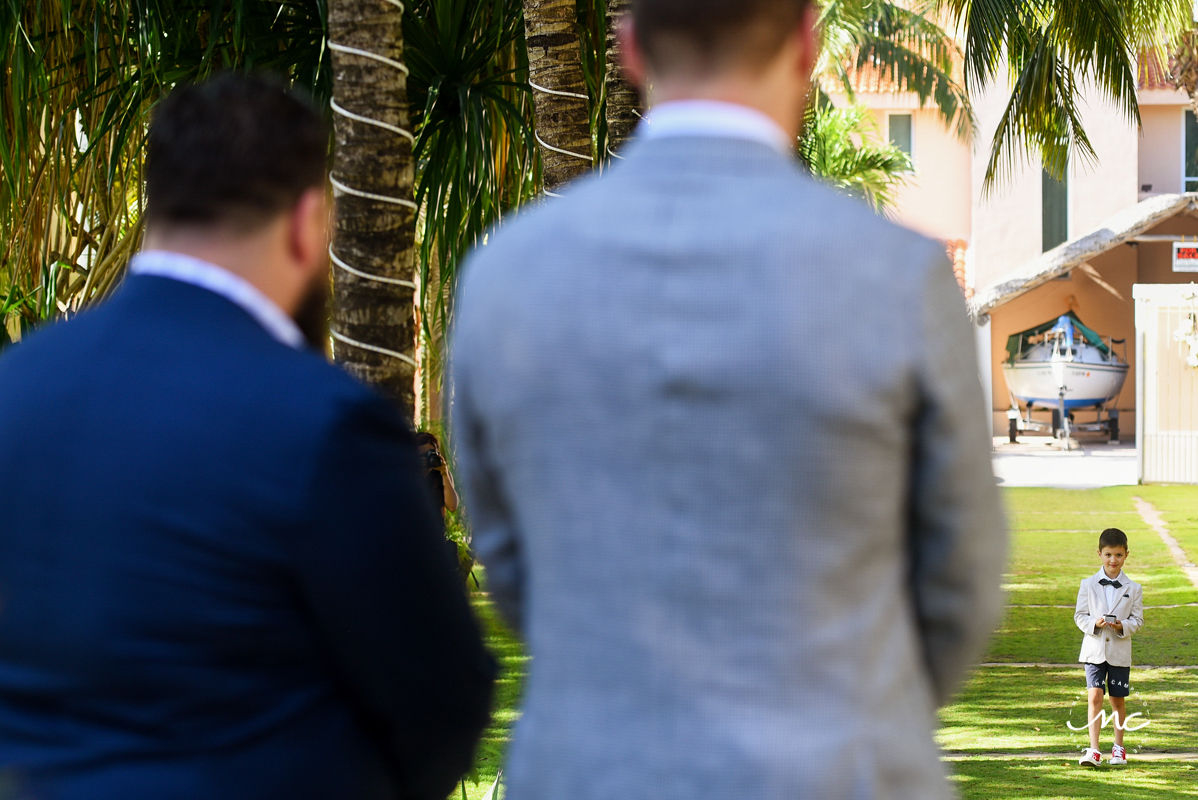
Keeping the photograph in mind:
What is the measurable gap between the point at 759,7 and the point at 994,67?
10723mm

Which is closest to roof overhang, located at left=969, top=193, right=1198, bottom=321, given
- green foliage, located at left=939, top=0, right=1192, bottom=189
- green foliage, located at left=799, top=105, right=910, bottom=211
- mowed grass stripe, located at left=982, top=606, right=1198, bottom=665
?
green foliage, located at left=799, top=105, right=910, bottom=211

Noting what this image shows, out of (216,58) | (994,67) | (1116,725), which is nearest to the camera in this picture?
(216,58)

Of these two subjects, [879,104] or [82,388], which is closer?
[82,388]

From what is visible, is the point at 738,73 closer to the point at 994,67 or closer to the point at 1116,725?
the point at 1116,725

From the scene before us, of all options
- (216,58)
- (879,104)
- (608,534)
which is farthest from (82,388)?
(879,104)

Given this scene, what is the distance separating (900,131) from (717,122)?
97.7ft

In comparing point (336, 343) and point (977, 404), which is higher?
point (336, 343)

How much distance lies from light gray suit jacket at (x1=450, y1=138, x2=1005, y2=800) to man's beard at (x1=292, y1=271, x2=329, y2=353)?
1.12 ft

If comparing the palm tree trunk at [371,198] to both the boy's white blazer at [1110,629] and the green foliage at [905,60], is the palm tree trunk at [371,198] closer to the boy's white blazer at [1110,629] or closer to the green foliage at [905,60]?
the boy's white blazer at [1110,629]

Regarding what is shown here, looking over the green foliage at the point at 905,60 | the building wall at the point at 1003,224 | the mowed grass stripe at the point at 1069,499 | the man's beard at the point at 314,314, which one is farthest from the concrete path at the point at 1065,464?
the man's beard at the point at 314,314

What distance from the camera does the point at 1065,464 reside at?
2209cm

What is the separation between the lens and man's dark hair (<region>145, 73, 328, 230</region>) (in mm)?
1547

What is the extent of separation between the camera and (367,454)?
1508 mm
